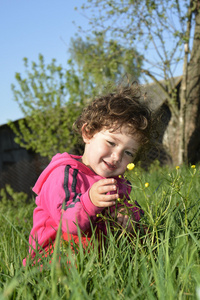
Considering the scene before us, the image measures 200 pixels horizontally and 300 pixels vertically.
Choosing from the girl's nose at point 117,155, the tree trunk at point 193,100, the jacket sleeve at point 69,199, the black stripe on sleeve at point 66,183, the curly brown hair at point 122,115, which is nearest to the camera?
the jacket sleeve at point 69,199

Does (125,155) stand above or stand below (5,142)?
below

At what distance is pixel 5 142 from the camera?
17531 mm

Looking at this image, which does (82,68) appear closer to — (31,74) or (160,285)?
(31,74)

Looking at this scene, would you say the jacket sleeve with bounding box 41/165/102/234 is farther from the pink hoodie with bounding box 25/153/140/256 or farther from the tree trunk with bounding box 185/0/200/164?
the tree trunk with bounding box 185/0/200/164

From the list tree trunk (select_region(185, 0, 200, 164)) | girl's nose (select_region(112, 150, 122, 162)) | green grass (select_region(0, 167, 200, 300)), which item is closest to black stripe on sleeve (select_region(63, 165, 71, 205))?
girl's nose (select_region(112, 150, 122, 162))

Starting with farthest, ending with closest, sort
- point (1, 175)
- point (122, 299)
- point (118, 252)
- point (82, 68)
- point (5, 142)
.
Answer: point (5, 142), point (1, 175), point (82, 68), point (118, 252), point (122, 299)

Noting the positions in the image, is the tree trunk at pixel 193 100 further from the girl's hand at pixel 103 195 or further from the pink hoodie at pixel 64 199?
the girl's hand at pixel 103 195

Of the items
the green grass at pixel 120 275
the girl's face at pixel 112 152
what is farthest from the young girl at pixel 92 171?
the green grass at pixel 120 275

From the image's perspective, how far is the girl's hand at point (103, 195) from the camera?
1574 mm

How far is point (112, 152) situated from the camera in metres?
2.04

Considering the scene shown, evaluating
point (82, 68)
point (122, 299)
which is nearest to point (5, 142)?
→ point (82, 68)

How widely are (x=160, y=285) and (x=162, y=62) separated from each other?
8165 mm

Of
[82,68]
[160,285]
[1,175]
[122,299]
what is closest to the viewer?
[160,285]

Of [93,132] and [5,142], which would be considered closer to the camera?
[93,132]
